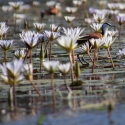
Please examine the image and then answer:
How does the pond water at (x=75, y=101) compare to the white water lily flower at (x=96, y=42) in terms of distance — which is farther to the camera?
the white water lily flower at (x=96, y=42)

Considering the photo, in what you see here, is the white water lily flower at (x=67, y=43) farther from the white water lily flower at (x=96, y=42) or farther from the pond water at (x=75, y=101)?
the white water lily flower at (x=96, y=42)

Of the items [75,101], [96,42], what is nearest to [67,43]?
[75,101]

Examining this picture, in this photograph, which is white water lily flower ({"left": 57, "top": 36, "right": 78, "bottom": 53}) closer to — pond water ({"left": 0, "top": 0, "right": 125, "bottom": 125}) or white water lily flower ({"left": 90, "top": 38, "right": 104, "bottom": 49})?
pond water ({"left": 0, "top": 0, "right": 125, "bottom": 125})

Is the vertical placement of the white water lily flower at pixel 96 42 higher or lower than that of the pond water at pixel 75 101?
higher

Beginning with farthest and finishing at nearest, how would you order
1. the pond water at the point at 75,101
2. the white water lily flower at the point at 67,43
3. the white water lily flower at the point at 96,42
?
the white water lily flower at the point at 96,42
the white water lily flower at the point at 67,43
the pond water at the point at 75,101

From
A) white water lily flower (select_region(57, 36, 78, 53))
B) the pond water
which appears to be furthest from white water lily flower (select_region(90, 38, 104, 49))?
white water lily flower (select_region(57, 36, 78, 53))

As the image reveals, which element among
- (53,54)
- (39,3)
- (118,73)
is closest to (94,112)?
(118,73)

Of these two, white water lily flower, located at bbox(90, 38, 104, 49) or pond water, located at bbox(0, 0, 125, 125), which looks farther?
white water lily flower, located at bbox(90, 38, 104, 49)

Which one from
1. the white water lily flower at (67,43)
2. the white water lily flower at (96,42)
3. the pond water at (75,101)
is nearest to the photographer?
the pond water at (75,101)

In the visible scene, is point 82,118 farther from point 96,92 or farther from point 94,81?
point 94,81

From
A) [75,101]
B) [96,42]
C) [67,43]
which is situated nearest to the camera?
[75,101]

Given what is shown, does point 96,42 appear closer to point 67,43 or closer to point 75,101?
point 67,43

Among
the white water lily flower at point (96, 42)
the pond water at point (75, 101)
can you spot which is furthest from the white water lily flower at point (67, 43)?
the white water lily flower at point (96, 42)
